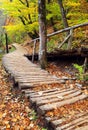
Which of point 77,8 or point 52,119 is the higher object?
point 77,8

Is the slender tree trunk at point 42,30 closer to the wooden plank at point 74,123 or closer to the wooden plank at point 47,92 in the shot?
the wooden plank at point 47,92

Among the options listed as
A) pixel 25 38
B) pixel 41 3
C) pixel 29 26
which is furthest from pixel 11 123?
pixel 25 38

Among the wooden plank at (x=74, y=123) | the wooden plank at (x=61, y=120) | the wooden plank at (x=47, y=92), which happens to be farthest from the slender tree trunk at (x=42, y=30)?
the wooden plank at (x=74, y=123)

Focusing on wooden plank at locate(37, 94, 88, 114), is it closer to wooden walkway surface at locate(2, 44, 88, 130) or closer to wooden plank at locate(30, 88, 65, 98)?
wooden walkway surface at locate(2, 44, 88, 130)

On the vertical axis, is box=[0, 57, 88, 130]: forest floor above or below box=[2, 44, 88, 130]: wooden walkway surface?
below

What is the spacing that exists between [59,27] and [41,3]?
10.6 meters

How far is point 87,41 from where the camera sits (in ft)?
44.4

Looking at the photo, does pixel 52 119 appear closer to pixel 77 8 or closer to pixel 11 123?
pixel 11 123

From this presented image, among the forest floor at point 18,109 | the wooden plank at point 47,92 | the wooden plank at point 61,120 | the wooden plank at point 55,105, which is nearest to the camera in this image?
the wooden plank at point 61,120

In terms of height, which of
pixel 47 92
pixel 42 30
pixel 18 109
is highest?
pixel 42 30

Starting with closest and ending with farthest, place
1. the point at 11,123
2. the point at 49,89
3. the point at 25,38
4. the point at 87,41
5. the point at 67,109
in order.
→ the point at 67,109, the point at 11,123, the point at 49,89, the point at 87,41, the point at 25,38

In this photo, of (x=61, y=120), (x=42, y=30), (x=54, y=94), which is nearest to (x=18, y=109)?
(x=54, y=94)

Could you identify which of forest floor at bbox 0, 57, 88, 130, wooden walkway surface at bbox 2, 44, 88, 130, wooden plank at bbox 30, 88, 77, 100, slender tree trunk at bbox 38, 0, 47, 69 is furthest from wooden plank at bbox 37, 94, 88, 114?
slender tree trunk at bbox 38, 0, 47, 69

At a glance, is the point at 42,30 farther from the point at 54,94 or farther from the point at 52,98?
the point at 52,98
